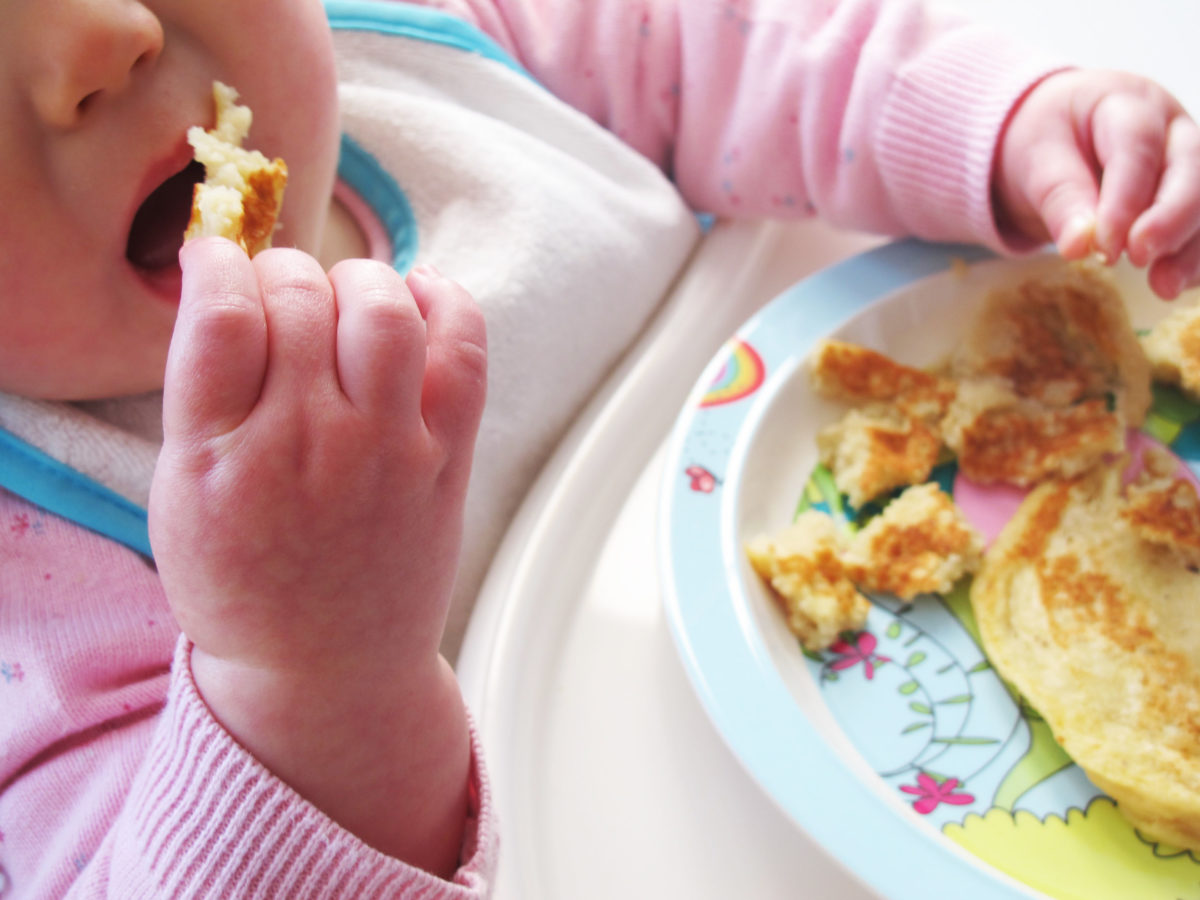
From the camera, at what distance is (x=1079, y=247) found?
1.89 feet

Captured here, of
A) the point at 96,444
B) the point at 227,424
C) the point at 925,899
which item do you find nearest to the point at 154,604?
the point at 96,444

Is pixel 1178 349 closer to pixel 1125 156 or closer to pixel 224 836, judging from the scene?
pixel 1125 156

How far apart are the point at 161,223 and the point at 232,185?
0.29 ft

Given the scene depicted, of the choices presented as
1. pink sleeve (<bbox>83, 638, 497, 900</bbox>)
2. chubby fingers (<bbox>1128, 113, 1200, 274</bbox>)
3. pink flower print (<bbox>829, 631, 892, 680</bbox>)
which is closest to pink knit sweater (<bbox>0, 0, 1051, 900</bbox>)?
pink sleeve (<bbox>83, 638, 497, 900</bbox>)

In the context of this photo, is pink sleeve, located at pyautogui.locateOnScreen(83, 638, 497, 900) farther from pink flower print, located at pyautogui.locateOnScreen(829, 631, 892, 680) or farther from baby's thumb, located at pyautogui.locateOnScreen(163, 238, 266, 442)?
pink flower print, located at pyautogui.locateOnScreen(829, 631, 892, 680)

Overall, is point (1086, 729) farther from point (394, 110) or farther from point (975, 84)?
point (394, 110)

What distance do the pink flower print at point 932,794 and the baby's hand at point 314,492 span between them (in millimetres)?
259

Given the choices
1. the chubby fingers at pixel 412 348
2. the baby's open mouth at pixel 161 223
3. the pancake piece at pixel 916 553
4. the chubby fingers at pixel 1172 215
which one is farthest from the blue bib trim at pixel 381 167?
the chubby fingers at pixel 1172 215

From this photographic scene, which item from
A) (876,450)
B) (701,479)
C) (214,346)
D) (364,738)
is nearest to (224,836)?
(364,738)

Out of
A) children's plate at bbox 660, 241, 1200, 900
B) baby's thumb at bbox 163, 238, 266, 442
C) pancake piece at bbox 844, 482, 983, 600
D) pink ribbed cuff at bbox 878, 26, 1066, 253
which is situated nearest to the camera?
baby's thumb at bbox 163, 238, 266, 442

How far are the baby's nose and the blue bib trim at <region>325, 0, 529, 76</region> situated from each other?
394 mm

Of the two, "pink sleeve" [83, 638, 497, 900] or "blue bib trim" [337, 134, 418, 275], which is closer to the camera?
"pink sleeve" [83, 638, 497, 900]

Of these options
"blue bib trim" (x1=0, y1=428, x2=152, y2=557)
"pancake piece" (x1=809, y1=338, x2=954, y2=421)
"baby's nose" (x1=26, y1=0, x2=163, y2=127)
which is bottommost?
"blue bib trim" (x1=0, y1=428, x2=152, y2=557)

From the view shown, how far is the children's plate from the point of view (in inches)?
17.3
